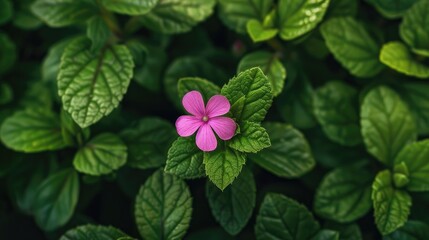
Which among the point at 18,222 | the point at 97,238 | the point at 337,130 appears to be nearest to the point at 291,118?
the point at 337,130

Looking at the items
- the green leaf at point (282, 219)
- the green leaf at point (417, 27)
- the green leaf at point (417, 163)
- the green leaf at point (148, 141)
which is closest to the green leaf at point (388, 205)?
the green leaf at point (417, 163)

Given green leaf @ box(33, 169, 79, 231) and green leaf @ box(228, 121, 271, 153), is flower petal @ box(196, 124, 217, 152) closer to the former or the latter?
green leaf @ box(228, 121, 271, 153)

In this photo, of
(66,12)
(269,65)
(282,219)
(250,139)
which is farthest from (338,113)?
(66,12)

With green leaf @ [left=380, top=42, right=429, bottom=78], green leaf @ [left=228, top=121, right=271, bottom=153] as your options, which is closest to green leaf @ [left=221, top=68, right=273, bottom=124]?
green leaf @ [left=228, top=121, right=271, bottom=153]

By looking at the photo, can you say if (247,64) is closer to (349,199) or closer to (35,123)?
(349,199)

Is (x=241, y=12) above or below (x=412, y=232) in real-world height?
above

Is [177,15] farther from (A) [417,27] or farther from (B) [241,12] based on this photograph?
(A) [417,27]

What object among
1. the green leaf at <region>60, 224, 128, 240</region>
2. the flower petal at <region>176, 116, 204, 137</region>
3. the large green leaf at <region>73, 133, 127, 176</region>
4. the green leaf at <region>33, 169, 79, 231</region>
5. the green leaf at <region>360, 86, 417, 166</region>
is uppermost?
the flower petal at <region>176, 116, 204, 137</region>
